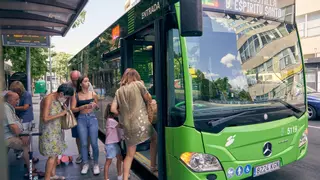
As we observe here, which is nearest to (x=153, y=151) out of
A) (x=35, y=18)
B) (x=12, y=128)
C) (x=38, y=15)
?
(x=12, y=128)

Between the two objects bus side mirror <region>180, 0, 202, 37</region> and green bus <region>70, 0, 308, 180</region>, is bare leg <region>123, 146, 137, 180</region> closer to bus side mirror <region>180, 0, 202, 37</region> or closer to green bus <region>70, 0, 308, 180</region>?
green bus <region>70, 0, 308, 180</region>

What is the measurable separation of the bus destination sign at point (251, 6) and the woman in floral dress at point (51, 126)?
96.6 inches

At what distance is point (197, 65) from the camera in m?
3.28

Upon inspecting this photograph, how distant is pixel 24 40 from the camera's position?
986 centimetres

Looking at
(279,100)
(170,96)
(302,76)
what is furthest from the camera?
(302,76)

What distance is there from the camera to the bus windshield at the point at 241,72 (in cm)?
325

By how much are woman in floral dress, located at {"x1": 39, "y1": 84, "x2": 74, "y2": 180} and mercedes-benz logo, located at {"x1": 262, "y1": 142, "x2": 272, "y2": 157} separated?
9.37 ft

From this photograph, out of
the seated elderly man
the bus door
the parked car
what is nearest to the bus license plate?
the bus door

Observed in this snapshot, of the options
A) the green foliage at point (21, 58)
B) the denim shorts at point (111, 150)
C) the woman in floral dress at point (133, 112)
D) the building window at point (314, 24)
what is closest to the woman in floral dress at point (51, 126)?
the denim shorts at point (111, 150)

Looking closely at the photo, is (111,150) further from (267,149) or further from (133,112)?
(267,149)

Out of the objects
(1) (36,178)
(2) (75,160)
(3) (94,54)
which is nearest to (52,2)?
(3) (94,54)

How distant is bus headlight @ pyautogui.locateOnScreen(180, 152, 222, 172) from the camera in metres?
3.14

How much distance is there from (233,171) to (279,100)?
120 cm

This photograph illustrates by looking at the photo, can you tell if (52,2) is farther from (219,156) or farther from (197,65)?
(219,156)
